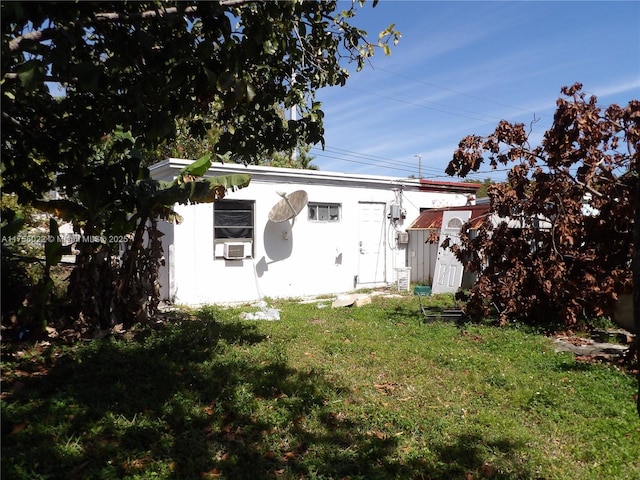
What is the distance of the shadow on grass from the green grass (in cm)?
2

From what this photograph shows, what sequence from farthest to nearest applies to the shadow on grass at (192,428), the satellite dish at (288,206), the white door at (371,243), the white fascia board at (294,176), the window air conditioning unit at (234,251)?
the white door at (371,243) < the satellite dish at (288,206) < the window air conditioning unit at (234,251) < the white fascia board at (294,176) < the shadow on grass at (192,428)

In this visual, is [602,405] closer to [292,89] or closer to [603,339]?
[603,339]

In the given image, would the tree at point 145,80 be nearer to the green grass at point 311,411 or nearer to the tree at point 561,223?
the green grass at point 311,411

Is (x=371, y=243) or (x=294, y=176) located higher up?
(x=294, y=176)

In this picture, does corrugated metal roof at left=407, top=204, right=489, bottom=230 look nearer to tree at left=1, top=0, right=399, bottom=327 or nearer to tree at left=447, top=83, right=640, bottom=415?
tree at left=447, top=83, right=640, bottom=415

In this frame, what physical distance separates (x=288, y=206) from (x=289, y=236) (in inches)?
37.1

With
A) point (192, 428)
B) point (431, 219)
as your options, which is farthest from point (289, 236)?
point (192, 428)

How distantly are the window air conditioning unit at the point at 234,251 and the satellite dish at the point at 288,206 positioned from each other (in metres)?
1.13

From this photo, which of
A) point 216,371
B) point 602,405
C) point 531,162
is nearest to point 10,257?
point 216,371

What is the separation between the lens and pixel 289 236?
42.6ft

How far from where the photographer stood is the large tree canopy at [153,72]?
12.6 ft

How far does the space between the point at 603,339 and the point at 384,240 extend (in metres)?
7.86

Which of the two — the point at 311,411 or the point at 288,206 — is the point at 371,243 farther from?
the point at 311,411

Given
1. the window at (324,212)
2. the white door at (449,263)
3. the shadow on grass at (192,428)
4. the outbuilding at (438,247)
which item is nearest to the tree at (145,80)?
the shadow on grass at (192,428)
